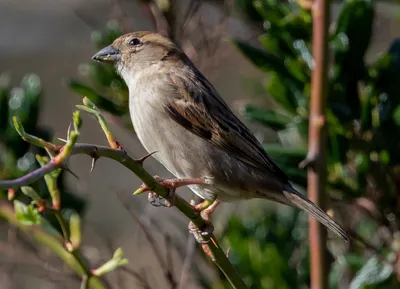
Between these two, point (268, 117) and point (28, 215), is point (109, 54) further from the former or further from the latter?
point (28, 215)

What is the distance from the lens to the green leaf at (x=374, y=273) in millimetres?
3195

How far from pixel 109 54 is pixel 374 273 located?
57.2 inches

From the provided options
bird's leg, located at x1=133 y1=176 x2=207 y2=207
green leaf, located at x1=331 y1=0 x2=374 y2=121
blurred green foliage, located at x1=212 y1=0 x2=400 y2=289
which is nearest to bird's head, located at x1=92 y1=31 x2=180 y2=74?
blurred green foliage, located at x1=212 y1=0 x2=400 y2=289

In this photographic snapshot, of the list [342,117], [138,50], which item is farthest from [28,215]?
[138,50]

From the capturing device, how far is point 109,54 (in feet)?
11.8

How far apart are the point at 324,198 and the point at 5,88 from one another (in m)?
1.43

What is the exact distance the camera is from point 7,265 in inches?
152

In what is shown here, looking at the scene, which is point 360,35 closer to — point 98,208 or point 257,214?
point 257,214

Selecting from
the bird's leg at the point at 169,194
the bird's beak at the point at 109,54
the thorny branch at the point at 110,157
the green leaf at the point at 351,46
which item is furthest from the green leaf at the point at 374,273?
the bird's beak at the point at 109,54

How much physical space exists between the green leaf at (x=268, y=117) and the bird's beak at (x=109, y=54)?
0.69 m

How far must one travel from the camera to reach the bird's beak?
3525mm

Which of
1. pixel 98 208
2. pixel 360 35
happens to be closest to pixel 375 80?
pixel 360 35

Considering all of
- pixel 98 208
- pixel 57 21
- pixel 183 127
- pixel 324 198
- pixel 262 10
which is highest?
pixel 262 10

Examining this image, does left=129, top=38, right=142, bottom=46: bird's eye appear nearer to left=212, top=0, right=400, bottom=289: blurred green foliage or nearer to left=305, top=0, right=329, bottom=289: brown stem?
left=212, top=0, right=400, bottom=289: blurred green foliage
